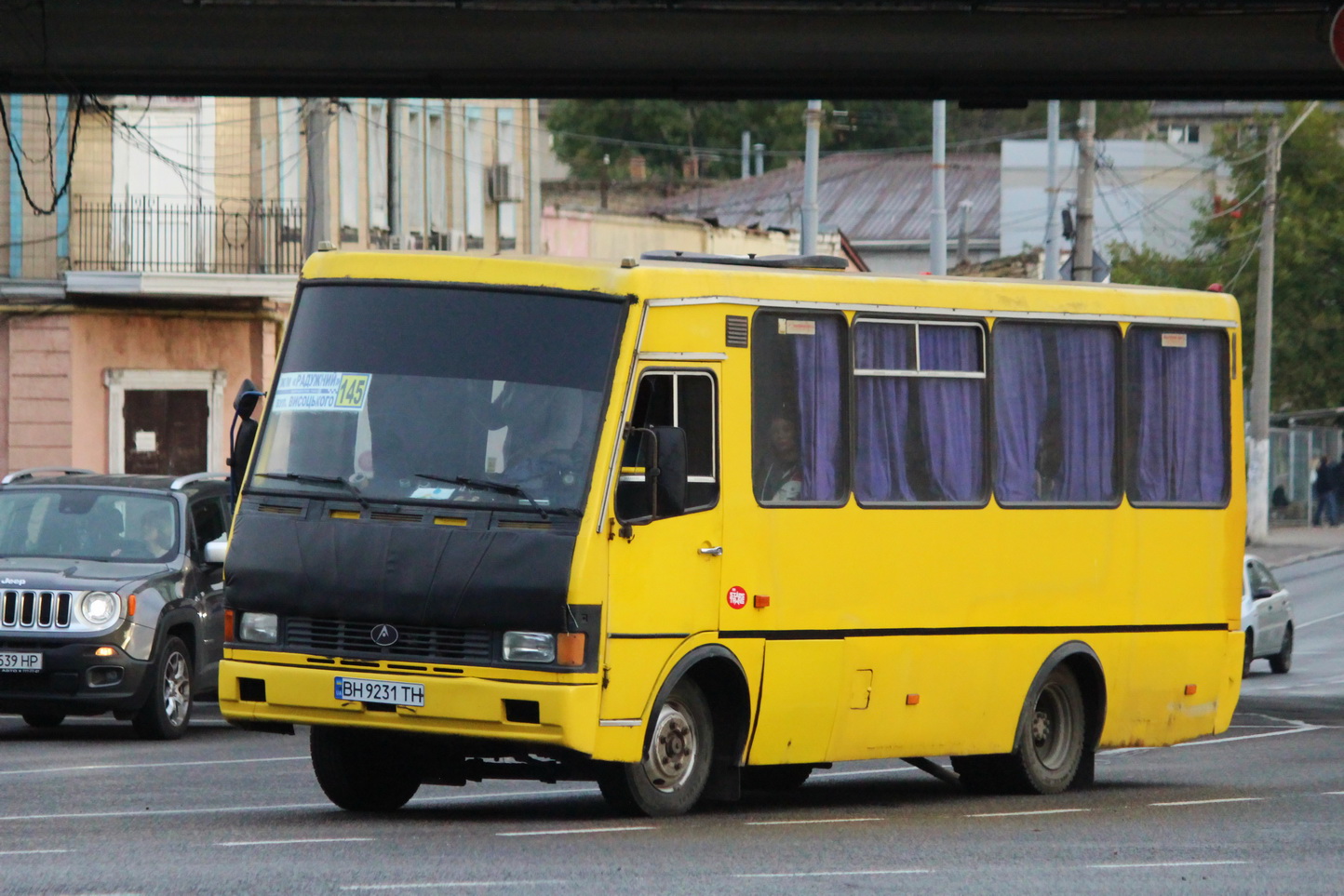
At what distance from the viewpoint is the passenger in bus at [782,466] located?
12.4 m

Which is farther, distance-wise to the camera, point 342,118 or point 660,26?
point 342,118

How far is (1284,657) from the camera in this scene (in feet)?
101

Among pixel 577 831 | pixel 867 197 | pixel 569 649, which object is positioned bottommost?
pixel 577 831

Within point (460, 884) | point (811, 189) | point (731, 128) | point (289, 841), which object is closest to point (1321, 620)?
point (811, 189)

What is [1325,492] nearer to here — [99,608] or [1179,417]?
[1179,417]

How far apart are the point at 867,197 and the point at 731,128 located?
619cm

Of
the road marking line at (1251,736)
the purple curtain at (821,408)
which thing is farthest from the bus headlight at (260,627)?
the road marking line at (1251,736)

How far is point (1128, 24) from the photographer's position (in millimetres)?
22062

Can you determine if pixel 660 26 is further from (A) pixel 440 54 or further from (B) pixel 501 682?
(B) pixel 501 682

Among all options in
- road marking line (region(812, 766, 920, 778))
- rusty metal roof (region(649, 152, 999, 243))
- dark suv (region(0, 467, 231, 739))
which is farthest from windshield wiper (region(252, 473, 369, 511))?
rusty metal roof (region(649, 152, 999, 243))

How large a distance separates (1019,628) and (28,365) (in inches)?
972

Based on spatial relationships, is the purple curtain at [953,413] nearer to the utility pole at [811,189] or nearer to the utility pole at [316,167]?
the utility pole at [316,167]

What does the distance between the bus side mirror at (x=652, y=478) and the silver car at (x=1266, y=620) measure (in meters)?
18.1

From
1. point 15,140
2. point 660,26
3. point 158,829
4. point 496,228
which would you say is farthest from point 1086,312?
point 496,228
